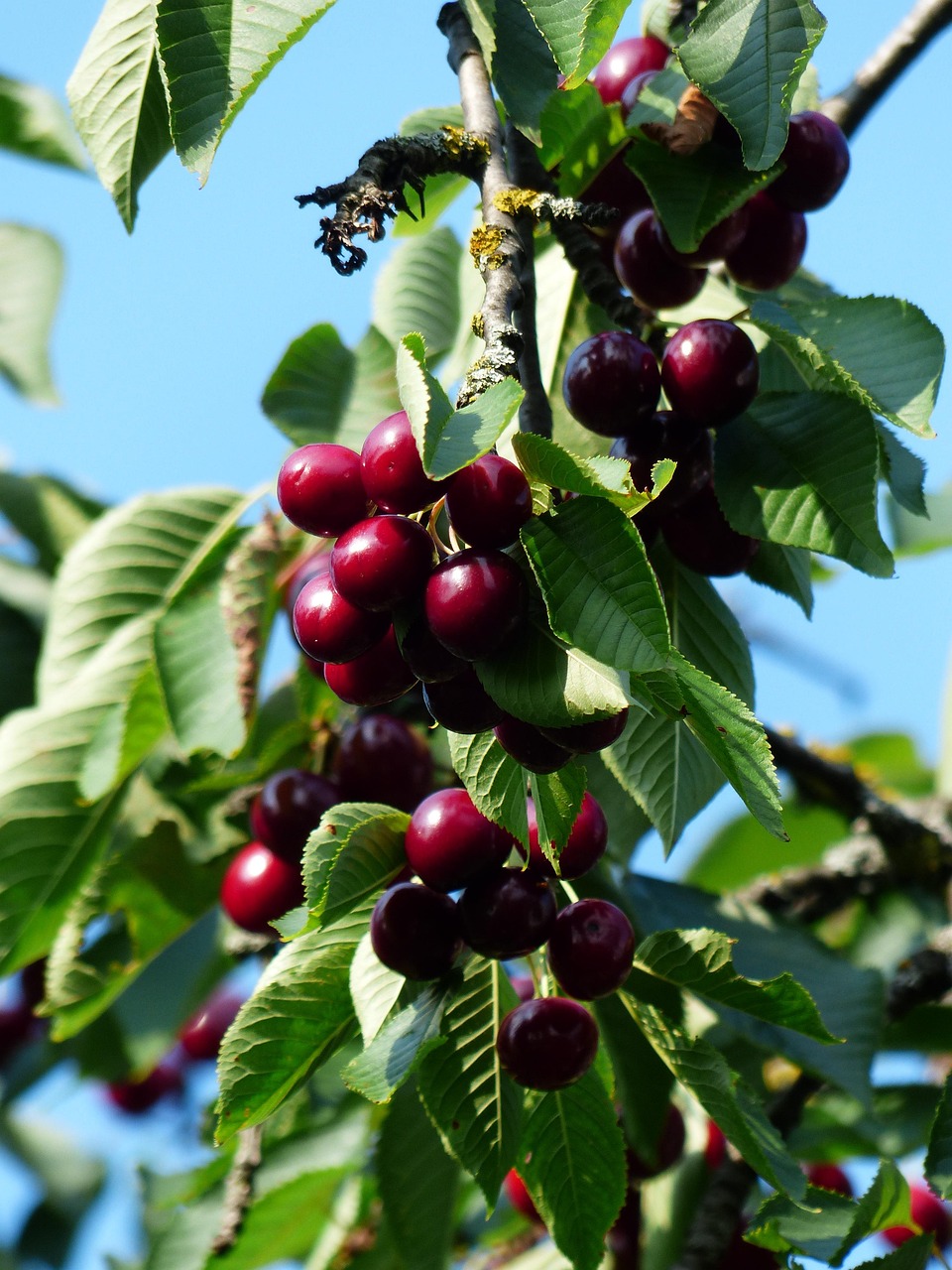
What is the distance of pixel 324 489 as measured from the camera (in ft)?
3.33

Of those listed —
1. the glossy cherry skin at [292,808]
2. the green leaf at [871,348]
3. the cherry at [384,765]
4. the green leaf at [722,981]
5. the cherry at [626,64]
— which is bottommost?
the glossy cherry skin at [292,808]

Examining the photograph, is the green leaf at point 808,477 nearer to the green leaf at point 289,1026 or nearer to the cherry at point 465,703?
the cherry at point 465,703

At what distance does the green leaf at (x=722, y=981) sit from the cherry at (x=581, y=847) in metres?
0.11

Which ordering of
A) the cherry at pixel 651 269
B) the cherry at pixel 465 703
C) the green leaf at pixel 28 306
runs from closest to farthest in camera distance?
the cherry at pixel 465 703 < the cherry at pixel 651 269 < the green leaf at pixel 28 306

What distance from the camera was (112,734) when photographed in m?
1.93

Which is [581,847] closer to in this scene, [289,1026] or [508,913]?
[508,913]

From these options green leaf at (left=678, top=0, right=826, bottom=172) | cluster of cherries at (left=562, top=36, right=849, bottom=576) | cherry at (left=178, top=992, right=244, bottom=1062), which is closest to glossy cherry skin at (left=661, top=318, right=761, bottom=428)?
cluster of cherries at (left=562, top=36, right=849, bottom=576)

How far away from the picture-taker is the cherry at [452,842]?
1.16 meters

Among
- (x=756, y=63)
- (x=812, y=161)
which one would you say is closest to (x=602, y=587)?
(x=756, y=63)

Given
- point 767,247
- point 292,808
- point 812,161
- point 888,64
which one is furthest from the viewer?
point 888,64

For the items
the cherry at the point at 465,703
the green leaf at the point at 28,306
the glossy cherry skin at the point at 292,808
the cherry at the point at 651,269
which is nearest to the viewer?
the cherry at the point at 465,703

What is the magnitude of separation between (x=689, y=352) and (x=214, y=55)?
1.61 feet

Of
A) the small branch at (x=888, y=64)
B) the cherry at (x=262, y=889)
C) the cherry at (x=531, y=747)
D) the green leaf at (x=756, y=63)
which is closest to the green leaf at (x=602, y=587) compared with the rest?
the cherry at (x=531, y=747)

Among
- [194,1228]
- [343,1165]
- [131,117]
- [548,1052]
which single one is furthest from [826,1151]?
[131,117]
